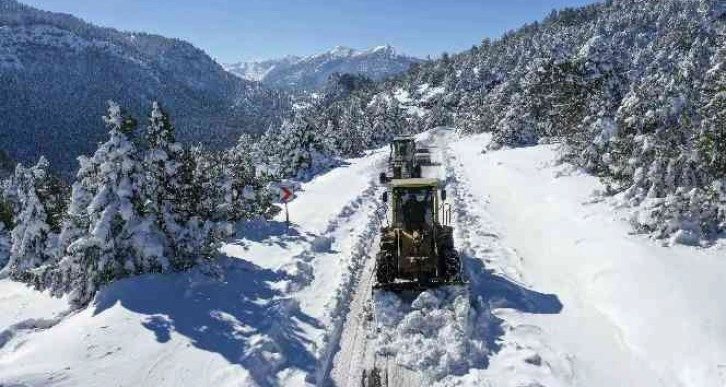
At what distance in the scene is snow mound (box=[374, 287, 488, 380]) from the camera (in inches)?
432

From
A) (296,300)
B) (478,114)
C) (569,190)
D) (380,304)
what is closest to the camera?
(380,304)

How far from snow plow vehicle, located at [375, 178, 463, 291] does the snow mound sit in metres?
0.63

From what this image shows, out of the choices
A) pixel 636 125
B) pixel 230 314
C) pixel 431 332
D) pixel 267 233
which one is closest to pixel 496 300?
pixel 431 332

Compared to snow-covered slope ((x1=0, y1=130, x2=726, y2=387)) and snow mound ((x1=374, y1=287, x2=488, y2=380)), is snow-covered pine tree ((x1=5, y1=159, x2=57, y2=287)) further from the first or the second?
→ snow mound ((x1=374, y1=287, x2=488, y2=380))

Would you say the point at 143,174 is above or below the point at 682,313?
above

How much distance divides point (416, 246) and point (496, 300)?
8.63ft

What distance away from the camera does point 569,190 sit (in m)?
29.6

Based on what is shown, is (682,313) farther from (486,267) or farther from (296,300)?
(296,300)

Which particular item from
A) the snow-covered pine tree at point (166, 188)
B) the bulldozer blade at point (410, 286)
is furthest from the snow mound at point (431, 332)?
the snow-covered pine tree at point (166, 188)

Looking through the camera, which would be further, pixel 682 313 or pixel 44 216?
pixel 44 216

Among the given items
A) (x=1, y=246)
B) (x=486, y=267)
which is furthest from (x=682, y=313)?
(x=1, y=246)

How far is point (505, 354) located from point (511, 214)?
1690 centimetres

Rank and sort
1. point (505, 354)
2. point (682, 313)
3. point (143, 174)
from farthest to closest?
point (143, 174) → point (682, 313) → point (505, 354)

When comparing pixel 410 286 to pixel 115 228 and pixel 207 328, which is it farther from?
pixel 115 228
